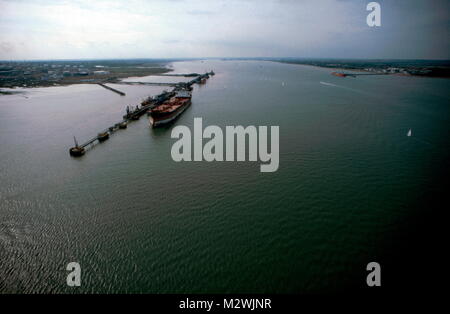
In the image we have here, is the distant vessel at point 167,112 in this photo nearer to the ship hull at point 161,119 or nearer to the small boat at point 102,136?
the ship hull at point 161,119

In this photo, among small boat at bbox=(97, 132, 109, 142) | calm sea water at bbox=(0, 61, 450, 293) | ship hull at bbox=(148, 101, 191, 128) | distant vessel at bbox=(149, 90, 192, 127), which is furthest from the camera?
distant vessel at bbox=(149, 90, 192, 127)

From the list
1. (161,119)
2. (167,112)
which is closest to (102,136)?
(161,119)

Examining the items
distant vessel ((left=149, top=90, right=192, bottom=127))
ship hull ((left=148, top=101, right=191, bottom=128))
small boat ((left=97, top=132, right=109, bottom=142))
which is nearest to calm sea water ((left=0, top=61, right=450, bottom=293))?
small boat ((left=97, top=132, right=109, bottom=142))

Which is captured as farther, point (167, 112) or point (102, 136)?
point (167, 112)

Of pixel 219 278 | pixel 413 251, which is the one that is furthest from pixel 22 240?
pixel 413 251

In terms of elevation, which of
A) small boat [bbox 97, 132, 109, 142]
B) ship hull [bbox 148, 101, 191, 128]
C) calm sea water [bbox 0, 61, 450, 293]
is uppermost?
ship hull [bbox 148, 101, 191, 128]

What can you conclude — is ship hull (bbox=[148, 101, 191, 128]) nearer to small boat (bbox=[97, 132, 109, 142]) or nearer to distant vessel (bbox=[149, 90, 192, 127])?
distant vessel (bbox=[149, 90, 192, 127])

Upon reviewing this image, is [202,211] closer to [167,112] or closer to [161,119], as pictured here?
[161,119]

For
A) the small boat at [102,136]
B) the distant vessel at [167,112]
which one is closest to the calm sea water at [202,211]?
the small boat at [102,136]
